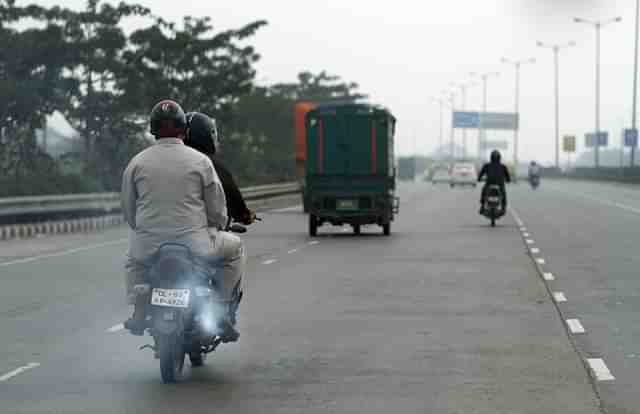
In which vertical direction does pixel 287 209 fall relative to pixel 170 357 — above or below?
below

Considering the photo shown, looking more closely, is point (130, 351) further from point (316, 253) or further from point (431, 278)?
point (316, 253)

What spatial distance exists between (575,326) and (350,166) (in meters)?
18.5

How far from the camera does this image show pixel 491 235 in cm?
3127

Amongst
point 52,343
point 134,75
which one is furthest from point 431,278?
point 134,75

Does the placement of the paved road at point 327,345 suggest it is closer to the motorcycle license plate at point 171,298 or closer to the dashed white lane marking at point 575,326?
the dashed white lane marking at point 575,326

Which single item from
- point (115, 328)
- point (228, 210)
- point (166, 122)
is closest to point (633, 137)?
point (115, 328)

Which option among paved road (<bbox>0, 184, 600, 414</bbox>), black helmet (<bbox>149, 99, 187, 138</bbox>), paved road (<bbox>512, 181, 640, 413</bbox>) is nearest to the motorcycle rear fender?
paved road (<bbox>0, 184, 600, 414</bbox>)

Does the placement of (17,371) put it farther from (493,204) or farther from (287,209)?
(287,209)

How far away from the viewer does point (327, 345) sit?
12.1 metres

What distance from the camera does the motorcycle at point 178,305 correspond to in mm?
9586

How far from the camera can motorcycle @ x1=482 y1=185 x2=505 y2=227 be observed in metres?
35.8

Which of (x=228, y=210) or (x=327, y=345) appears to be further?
(x=327, y=345)

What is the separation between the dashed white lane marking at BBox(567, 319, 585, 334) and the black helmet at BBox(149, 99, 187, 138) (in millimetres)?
4747

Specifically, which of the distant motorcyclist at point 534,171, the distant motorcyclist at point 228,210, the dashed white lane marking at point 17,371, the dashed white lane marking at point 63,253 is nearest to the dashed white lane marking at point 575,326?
the distant motorcyclist at point 228,210
